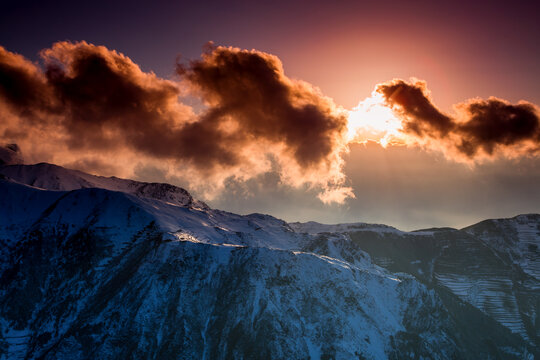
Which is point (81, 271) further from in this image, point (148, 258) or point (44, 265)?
point (148, 258)

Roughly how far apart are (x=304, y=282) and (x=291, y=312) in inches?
560

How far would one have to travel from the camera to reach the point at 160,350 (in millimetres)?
114125

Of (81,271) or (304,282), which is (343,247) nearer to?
(304,282)

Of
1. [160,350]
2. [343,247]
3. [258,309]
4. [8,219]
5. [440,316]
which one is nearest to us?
[160,350]

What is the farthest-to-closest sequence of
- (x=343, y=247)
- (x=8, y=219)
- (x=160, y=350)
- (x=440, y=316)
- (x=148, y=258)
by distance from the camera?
(x=343, y=247) → (x=8, y=219) → (x=440, y=316) → (x=148, y=258) → (x=160, y=350)

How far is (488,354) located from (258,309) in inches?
3888

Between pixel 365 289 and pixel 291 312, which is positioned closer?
pixel 291 312

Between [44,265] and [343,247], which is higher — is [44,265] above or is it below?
below

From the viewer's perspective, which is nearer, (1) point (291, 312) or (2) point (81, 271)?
(1) point (291, 312)

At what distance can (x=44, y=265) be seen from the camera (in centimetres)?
14550

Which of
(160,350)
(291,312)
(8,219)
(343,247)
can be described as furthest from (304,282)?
(8,219)

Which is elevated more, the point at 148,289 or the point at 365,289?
the point at 365,289

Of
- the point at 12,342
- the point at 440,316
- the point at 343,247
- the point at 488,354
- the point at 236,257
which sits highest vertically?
the point at 343,247

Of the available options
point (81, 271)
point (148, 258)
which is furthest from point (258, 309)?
point (81, 271)
